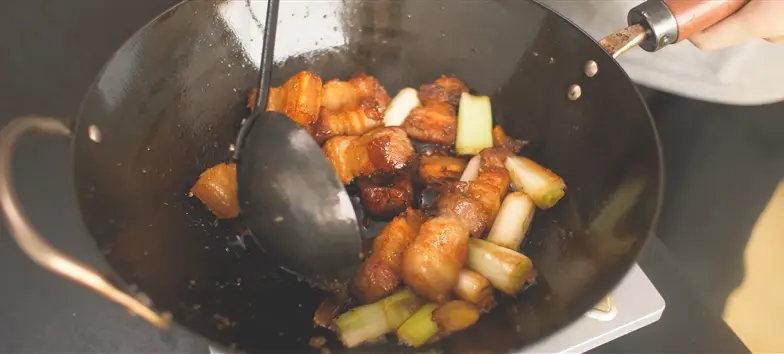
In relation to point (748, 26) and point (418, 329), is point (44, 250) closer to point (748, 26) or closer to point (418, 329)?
point (418, 329)

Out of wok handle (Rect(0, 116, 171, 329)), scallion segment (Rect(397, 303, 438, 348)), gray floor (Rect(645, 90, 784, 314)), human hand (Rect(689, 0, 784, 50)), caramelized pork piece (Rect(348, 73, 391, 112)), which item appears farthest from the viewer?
gray floor (Rect(645, 90, 784, 314))

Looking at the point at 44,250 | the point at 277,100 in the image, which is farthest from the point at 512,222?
the point at 44,250

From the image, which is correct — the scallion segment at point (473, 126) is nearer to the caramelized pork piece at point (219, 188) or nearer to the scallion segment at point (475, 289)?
the scallion segment at point (475, 289)

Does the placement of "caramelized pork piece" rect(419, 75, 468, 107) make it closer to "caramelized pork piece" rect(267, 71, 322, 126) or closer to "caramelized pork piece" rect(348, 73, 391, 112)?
"caramelized pork piece" rect(348, 73, 391, 112)

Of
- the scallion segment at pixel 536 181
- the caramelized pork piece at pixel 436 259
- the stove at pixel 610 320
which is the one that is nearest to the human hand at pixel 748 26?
the scallion segment at pixel 536 181

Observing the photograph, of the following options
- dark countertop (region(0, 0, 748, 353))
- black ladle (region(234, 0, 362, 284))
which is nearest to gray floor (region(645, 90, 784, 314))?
dark countertop (region(0, 0, 748, 353))

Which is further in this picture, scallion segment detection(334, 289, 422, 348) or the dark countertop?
the dark countertop

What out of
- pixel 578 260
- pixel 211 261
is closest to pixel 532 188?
pixel 578 260

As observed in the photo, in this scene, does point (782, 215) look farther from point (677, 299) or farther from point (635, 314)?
point (635, 314)
